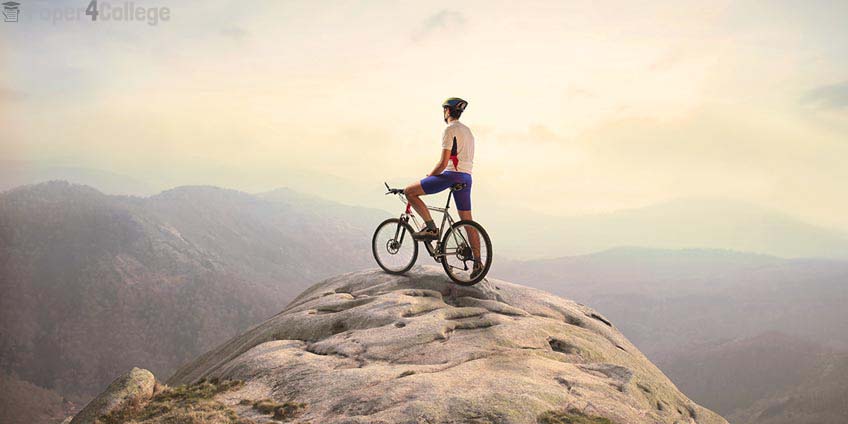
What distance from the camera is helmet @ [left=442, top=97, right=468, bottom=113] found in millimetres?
15953

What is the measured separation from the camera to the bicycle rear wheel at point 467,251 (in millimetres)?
16438

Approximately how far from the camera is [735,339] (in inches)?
7333

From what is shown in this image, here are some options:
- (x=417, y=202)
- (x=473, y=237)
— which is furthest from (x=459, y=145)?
(x=473, y=237)

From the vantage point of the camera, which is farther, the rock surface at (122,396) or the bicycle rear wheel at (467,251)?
the bicycle rear wheel at (467,251)

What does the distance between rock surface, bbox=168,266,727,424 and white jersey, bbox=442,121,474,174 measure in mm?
4541

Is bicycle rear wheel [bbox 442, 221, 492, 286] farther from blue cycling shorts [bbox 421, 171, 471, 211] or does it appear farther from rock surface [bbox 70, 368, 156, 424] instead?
rock surface [bbox 70, 368, 156, 424]

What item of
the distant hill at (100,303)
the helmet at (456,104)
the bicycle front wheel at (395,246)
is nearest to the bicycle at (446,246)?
the bicycle front wheel at (395,246)

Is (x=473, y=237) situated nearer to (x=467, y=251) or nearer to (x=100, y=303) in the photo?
(x=467, y=251)

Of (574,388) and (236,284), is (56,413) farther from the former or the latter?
(574,388)

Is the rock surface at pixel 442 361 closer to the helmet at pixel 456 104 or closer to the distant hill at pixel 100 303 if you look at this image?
the helmet at pixel 456 104

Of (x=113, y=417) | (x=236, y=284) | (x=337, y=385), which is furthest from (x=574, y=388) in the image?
(x=236, y=284)

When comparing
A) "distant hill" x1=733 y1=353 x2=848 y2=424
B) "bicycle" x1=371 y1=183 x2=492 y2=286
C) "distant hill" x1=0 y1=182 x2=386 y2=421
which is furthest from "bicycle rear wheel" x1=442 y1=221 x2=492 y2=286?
"distant hill" x1=0 y1=182 x2=386 y2=421

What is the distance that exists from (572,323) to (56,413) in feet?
434

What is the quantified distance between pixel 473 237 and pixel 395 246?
12.9ft
